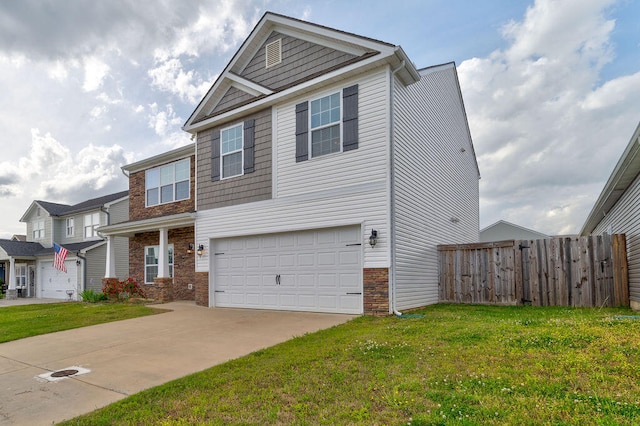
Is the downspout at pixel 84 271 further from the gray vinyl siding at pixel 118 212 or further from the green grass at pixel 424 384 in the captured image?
the green grass at pixel 424 384

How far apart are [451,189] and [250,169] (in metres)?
7.65

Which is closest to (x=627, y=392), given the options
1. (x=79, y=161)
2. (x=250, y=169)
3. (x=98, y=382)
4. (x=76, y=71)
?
(x=98, y=382)

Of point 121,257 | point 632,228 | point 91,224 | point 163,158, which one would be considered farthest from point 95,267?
point 632,228

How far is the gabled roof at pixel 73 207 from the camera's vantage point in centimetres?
2447

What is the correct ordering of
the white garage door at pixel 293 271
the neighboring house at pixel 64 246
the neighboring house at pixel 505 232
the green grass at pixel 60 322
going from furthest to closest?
the neighboring house at pixel 505 232 < the neighboring house at pixel 64 246 < the white garage door at pixel 293 271 < the green grass at pixel 60 322

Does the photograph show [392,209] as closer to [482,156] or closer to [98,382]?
[98,382]

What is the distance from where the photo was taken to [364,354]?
523 cm

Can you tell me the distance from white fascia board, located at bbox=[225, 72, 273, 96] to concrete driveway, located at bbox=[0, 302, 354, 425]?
6653mm

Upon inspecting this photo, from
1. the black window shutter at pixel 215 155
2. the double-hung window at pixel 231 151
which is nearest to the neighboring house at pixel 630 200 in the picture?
the double-hung window at pixel 231 151

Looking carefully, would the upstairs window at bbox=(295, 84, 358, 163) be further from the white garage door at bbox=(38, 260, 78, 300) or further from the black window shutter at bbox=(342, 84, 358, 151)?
the white garage door at bbox=(38, 260, 78, 300)

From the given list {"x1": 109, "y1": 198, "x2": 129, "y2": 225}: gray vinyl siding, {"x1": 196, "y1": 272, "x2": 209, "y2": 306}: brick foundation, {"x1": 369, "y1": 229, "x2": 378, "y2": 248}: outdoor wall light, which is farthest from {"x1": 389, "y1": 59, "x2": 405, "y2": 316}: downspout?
{"x1": 109, "y1": 198, "x2": 129, "y2": 225}: gray vinyl siding

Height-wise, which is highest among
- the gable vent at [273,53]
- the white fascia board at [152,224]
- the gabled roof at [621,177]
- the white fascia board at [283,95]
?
the gable vent at [273,53]

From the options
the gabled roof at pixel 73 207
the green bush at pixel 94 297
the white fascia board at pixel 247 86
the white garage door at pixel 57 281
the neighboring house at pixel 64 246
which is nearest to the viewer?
the white fascia board at pixel 247 86

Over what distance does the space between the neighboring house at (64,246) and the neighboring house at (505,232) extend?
27.4 meters
